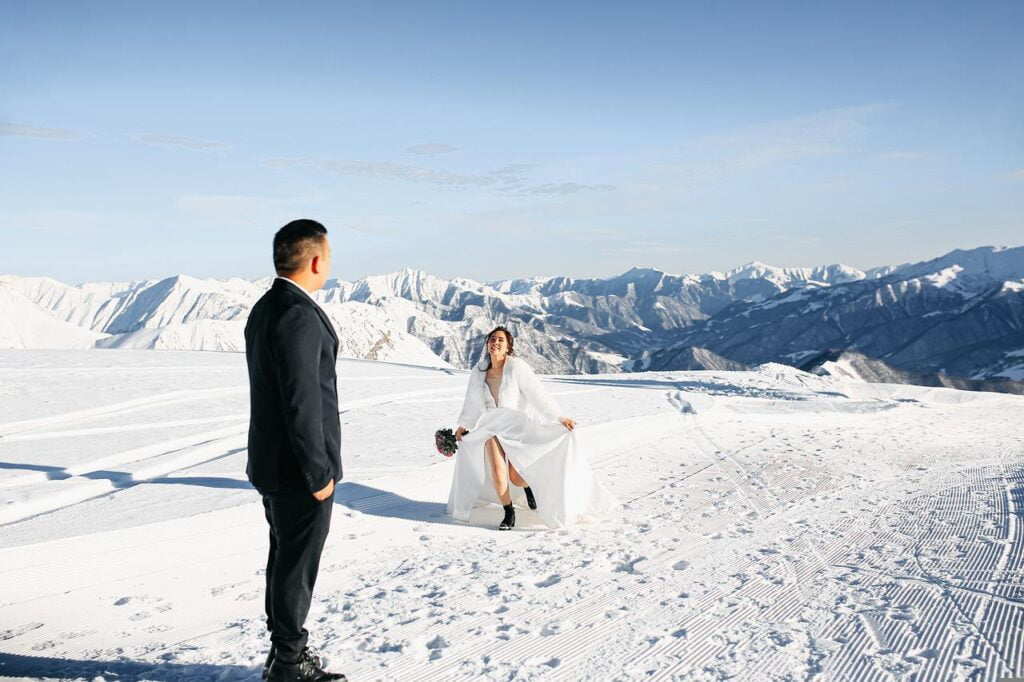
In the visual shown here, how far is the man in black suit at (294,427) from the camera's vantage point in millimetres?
3205

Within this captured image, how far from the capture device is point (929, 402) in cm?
2297

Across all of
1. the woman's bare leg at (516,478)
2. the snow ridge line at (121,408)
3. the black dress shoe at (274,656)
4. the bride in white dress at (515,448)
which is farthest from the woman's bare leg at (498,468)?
the snow ridge line at (121,408)

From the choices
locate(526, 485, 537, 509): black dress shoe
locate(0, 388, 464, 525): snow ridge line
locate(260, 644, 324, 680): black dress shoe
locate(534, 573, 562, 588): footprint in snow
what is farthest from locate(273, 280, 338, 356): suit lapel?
locate(0, 388, 464, 525): snow ridge line

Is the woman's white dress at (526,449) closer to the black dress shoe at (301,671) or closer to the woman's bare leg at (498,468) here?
the woman's bare leg at (498,468)

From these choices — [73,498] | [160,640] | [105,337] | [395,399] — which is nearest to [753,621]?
[160,640]

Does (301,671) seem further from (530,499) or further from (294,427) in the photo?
(530,499)

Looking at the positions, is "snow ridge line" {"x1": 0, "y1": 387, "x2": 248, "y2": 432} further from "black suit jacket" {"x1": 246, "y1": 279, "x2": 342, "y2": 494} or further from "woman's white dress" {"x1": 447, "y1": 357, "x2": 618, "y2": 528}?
"black suit jacket" {"x1": 246, "y1": 279, "x2": 342, "y2": 494}

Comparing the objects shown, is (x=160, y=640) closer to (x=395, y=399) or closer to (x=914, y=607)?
A: (x=914, y=607)

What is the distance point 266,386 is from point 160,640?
202 centimetres

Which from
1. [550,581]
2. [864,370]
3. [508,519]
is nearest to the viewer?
[550,581]

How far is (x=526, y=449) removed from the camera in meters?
7.04

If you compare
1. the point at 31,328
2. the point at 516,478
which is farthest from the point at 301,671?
the point at 31,328

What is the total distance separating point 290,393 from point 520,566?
3.06 metres

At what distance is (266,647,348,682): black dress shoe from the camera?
132 inches
